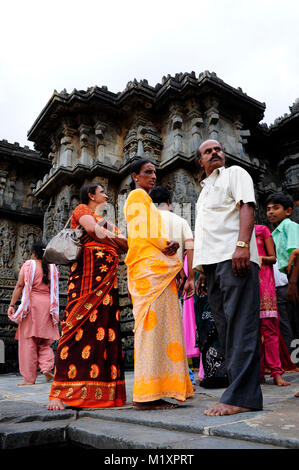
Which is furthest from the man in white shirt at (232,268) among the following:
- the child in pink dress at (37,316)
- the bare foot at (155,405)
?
the child in pink dress at (37,316)

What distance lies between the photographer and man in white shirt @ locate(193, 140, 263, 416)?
6.46ft

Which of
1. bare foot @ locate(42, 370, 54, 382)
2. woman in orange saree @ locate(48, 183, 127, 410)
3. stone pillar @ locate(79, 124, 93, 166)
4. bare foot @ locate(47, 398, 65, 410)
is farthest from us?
stone pillar @ locate(79, 124, 93, 166)

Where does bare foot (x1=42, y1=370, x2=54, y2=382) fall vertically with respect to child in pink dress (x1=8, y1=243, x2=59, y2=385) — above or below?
below

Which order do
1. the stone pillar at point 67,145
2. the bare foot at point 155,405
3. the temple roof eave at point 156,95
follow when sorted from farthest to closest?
the stone pillar at point 67,145, the temple roof eave at point 156,95, the bare foot at point 155,405

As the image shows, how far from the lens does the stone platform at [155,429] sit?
1.38m

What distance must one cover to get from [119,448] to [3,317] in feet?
24.8

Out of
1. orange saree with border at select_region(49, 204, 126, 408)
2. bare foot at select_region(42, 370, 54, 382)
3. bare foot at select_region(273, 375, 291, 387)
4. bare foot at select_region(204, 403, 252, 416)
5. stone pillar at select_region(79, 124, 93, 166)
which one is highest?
stone pillar at select_region(79, 124, 93, 166)

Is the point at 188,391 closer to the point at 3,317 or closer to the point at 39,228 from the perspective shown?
the point at 3,317

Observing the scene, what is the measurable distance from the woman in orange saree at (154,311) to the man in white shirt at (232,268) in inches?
12.5

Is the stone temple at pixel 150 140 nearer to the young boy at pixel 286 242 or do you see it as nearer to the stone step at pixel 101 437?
the young boy at pixel 286 242

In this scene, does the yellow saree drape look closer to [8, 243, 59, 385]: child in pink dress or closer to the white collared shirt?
the white collared shirt

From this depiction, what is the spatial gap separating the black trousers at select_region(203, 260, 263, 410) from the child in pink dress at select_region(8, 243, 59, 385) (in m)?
3.57

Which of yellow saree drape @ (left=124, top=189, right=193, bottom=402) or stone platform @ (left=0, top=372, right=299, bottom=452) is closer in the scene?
stone platform @ (left=0, top=372, right=299, bottom=452)

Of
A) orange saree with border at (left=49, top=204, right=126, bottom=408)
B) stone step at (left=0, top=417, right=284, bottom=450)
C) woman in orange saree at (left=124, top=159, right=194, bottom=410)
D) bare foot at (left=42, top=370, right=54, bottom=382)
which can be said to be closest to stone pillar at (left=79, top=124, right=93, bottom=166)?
bare foot at (left=42, top=370, right=54, bottom=382)
